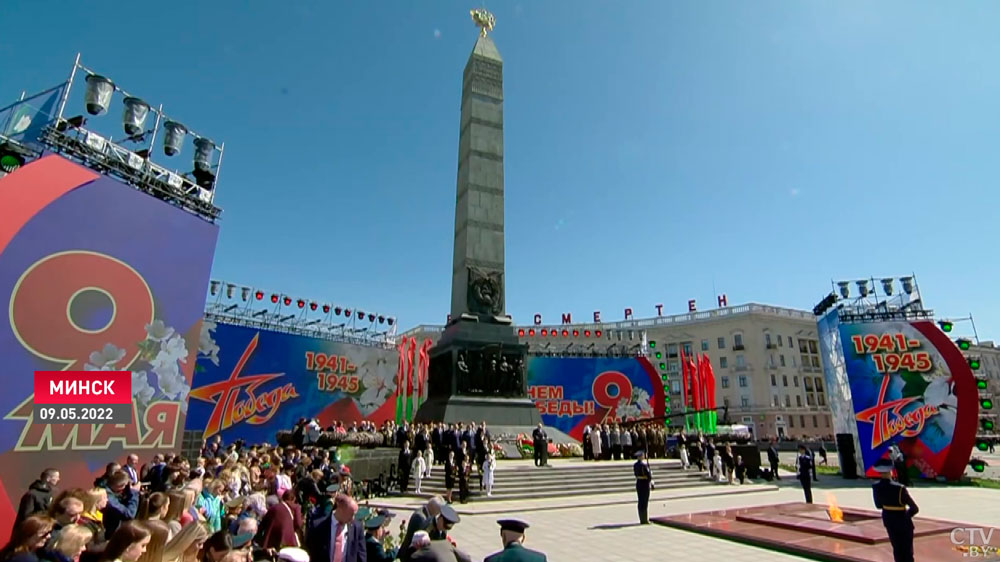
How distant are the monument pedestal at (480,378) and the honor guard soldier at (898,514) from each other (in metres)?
13.3

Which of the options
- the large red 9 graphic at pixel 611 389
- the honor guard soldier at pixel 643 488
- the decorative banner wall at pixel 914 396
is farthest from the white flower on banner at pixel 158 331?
the large red 9 graphic at pixel 611 389

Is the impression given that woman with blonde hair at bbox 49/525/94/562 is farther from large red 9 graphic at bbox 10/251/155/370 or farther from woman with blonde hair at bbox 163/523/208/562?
large red 9 graphic at bbox 10/251/155/370

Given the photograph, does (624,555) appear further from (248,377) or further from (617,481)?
(248,377)

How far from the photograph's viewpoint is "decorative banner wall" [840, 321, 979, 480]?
19.2 m

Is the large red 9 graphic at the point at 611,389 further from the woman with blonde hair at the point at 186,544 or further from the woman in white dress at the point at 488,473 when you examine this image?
the woman with blonde hair at the point at 186,544

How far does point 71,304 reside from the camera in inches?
488

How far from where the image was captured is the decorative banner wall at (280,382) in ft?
89.7

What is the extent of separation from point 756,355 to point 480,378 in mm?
44760

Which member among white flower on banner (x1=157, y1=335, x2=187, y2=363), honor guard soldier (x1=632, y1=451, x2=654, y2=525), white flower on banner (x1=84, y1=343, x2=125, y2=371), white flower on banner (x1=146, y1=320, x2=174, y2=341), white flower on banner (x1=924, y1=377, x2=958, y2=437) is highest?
white flower on banner (x1=146, y1=320, x2=174, y2=341)

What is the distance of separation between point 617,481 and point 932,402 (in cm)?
1374

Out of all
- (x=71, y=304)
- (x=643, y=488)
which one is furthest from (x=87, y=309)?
(x=643, y=488)

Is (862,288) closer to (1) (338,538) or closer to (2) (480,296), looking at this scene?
(2) (480,296)

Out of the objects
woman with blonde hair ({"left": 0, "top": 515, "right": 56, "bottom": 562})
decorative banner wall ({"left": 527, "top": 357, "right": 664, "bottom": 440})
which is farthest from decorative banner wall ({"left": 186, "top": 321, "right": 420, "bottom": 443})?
woman with blonde hair ({"left": 0, "top": 515, "right": 56, "bottom": 562})

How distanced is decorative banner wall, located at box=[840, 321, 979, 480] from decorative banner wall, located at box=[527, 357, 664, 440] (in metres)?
18.6
